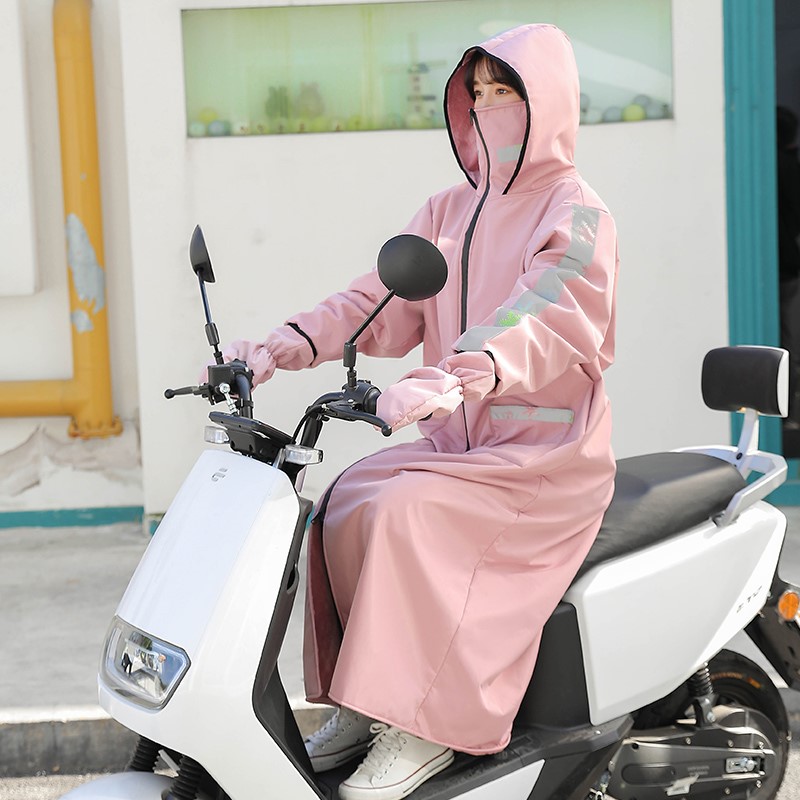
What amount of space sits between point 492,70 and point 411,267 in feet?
2.24

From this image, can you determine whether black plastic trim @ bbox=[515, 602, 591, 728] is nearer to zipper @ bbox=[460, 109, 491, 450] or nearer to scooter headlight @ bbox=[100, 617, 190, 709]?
zipper @ bbox=[460, 109, 491, 450]

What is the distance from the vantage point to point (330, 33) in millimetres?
5023

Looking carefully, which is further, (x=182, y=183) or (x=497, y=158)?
(x=182, y=183)

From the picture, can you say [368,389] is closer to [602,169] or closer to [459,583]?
[459,583]

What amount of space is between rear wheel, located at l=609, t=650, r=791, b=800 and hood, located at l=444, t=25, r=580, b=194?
1092 millimetres

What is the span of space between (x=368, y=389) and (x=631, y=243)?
3240 mm

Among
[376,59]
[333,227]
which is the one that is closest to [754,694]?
[333,227]

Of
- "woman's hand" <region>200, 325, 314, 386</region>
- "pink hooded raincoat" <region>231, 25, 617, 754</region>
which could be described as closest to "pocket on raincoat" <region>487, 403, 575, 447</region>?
"pink hooded raincoat" <region>231, 25, 617, 754</region>

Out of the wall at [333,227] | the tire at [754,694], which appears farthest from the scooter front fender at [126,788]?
the wall at [333,227]

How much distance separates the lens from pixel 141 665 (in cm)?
197

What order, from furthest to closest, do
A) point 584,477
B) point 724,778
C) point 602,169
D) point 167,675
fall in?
1. point 602,169
2. point 724,778
3. point 584,477
4. point 167,675

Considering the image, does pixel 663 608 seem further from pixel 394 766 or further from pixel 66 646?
pixel 66 646

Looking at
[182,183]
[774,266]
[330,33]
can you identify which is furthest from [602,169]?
[182,183]

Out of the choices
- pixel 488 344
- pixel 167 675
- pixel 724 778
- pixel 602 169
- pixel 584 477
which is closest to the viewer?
pixel 167 675
